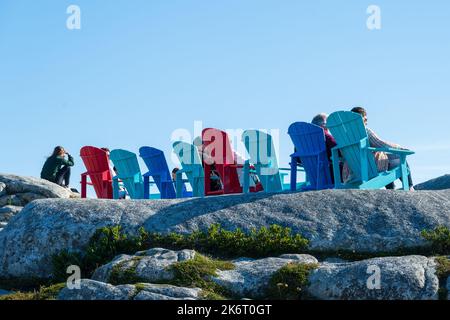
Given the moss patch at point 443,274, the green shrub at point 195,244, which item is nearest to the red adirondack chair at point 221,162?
the green shrub at point 195,244

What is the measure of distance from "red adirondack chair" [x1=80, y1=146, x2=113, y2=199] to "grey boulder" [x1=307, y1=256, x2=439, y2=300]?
904 cm

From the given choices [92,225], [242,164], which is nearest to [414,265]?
[92,225]

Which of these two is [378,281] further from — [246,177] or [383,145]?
[246,177]

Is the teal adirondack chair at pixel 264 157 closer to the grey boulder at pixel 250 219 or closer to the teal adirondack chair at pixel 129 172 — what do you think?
the grey boulder at pixel 250 219

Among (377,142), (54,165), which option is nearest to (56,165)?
(54,165)

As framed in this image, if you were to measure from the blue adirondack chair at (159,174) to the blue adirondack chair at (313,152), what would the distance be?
3326 millimetres

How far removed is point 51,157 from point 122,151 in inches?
114

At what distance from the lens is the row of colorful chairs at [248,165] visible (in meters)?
12.1

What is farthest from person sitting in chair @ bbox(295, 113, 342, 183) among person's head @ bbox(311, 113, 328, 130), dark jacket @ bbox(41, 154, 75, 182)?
dark jacket @ bbox(41, 154, 75, 182)

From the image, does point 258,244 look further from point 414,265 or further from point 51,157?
point 51,157

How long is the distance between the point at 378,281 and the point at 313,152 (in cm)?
477

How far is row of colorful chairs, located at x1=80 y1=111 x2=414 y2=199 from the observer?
1214 cm

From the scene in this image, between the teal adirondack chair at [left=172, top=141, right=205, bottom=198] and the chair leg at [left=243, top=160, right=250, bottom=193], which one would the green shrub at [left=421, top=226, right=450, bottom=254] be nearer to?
the chair leg at [left=243, top=160, right=250, bottom=193]

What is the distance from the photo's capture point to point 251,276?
8.55 m
